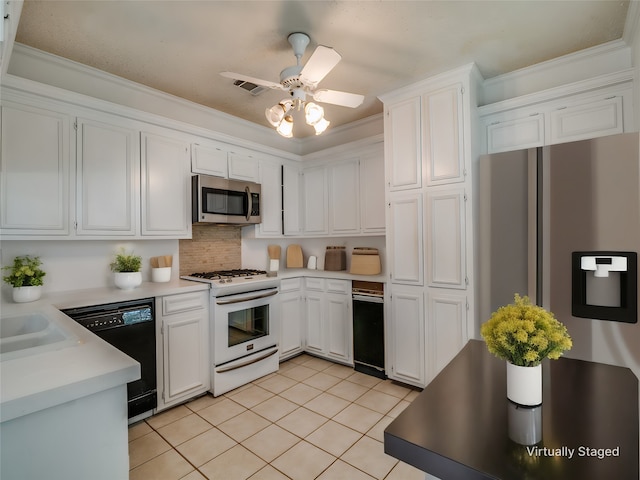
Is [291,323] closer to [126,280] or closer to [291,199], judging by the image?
[291,199]

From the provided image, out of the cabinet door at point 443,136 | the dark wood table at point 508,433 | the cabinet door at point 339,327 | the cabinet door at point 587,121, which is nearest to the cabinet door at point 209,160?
the cabinet door at point 339,327

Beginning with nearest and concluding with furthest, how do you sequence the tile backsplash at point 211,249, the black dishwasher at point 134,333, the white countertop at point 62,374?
the white countertop at point 62,374 < the black dishwasher at point 134,333 < the tile backsplash at point 211,249

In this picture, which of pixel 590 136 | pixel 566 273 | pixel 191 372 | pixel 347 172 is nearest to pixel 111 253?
pixel 191 372

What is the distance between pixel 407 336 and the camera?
278 centimetres

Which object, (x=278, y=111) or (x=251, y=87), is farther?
(x=251, y=87)

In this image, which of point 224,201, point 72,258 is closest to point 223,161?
point 224,201

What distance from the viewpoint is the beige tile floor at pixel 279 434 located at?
1.84 metres

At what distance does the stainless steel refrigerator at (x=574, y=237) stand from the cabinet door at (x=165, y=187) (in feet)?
8.29

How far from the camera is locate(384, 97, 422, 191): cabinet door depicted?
8.86 ft

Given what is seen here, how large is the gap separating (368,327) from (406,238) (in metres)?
0.97

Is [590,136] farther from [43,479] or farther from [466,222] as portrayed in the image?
[43,479]

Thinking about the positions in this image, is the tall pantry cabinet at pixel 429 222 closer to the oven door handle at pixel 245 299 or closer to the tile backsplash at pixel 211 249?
the oven door handle at pixel 245 299

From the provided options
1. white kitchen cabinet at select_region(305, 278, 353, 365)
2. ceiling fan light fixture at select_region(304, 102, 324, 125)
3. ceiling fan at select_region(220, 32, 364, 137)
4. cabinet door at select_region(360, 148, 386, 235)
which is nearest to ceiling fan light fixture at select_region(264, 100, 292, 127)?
ceiling fan at select_region(220, 32, 364, 137)

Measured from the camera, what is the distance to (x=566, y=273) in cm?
194
